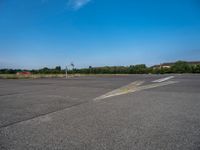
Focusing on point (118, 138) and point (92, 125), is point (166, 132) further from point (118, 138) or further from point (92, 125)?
point (92, 125)

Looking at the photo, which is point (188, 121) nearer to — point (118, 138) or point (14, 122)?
point (118, 138)

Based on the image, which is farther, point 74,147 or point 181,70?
point 181,70

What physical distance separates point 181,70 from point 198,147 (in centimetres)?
5054

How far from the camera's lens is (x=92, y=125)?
366 cm

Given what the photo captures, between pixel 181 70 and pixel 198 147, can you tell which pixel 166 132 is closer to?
pixel 198 147

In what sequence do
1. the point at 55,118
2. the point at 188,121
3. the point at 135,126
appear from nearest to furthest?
1. the point at 135,126
2. the point at 188,121
3. the point at 55,118

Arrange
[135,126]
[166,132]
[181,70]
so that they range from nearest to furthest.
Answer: [166,132], [135,126], [181,70]

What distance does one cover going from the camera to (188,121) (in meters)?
3.87

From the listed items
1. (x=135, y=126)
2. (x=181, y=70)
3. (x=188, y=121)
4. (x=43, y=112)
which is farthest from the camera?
(x=181, y=70)

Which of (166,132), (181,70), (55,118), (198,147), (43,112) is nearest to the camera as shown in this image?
(198,147)

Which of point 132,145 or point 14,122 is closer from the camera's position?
point 132,145

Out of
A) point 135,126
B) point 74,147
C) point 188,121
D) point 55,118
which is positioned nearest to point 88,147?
point 74,147

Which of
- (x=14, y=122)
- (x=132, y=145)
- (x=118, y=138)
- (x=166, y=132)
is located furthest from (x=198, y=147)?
(x=14, y=122)

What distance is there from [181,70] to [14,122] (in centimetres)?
5094
